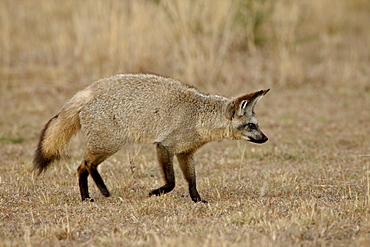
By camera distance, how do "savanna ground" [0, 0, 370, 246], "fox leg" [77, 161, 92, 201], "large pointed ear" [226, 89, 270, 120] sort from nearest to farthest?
1. "savanna ground" [0, 0, 370, 246]
2. "large pointed ear" [226, 89, 270, 120]
3. "fox leg" [77, 161, 92, 201]

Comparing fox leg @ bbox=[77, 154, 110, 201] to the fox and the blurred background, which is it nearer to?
the fox

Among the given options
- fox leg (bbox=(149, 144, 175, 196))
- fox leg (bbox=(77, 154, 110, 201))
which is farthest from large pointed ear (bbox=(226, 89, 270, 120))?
fox leg (bbox=(77, 154, 110, 201))

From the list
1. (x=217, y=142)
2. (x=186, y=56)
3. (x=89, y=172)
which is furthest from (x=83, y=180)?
(x=186, y=56)

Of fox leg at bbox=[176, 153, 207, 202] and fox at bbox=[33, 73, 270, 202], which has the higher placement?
fox at bbox=[33, 73, 270, 202]

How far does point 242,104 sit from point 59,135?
238 cm

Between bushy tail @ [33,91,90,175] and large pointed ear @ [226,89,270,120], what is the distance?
183cm

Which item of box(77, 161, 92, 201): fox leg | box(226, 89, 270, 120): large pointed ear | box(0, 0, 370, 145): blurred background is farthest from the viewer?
box(0, 0, 370, 145): blurred background

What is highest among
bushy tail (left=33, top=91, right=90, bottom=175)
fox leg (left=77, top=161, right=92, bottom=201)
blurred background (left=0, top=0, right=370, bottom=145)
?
blurred background (left=0, top=0, right=370, bottom=145)

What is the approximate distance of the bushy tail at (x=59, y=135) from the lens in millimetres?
7309

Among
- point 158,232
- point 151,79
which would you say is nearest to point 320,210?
point 158,232

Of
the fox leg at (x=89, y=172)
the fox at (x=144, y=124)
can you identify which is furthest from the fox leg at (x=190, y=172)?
the fox leg at (x=89, y=172)

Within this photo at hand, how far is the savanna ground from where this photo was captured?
5703 millimetres

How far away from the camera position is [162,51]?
15.3 m

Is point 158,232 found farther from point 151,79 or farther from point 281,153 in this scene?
point 281,153
